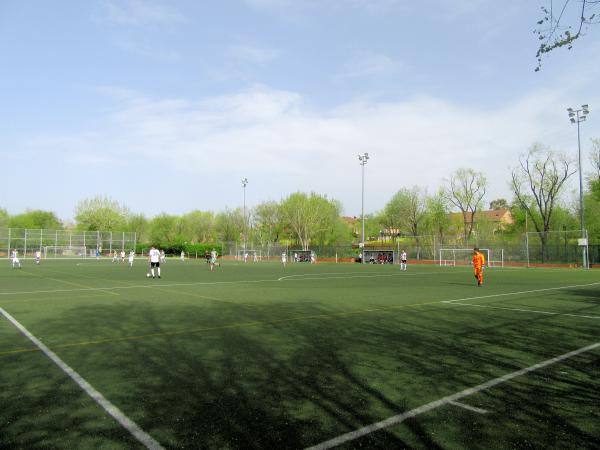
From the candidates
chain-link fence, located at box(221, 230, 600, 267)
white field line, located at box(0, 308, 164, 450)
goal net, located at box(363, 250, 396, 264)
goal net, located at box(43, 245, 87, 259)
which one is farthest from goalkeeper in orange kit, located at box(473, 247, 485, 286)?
goal net, located at box(43, 245, 87, 259)

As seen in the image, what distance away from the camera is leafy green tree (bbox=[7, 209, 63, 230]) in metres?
91.7

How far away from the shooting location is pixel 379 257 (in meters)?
58.3

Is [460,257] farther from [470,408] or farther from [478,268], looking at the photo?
[470,408]

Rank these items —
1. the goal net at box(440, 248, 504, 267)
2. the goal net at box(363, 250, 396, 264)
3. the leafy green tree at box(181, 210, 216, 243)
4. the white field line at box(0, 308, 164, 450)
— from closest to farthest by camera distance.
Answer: the white field line at box(0, 308, 164, 450) < the goal net at box(440, 248, 504, 267) < the goal net at box(363, 250, 396, 264) < the leafy green tree at box(181, 210, 216, 243)

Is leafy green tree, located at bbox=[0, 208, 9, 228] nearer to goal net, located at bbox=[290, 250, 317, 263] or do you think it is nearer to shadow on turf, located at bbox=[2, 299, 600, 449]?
goal net, located at bbox=[290, 250, 317, 263]

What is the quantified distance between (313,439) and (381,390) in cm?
159

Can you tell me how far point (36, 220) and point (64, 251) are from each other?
3914 centimetres

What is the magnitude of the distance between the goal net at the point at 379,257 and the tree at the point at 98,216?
53.6 m

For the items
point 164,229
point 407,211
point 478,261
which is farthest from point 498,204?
point 478,261

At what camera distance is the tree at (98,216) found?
84625 mm

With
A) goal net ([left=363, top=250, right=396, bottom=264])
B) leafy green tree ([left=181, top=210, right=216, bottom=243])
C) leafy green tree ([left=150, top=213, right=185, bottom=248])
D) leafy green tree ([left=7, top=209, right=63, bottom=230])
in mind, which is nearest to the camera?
goal net ([left=363, top=250, right=396, bottom=264])

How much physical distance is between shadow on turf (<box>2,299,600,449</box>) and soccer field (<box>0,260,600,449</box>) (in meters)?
0.02

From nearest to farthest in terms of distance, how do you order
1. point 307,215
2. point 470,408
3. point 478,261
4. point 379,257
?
point 470,408 < point 478,261 < point 379,257 < point 307,215

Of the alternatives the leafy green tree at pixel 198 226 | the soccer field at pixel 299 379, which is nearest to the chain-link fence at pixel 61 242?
the leafy green tree at pixel 198 226
